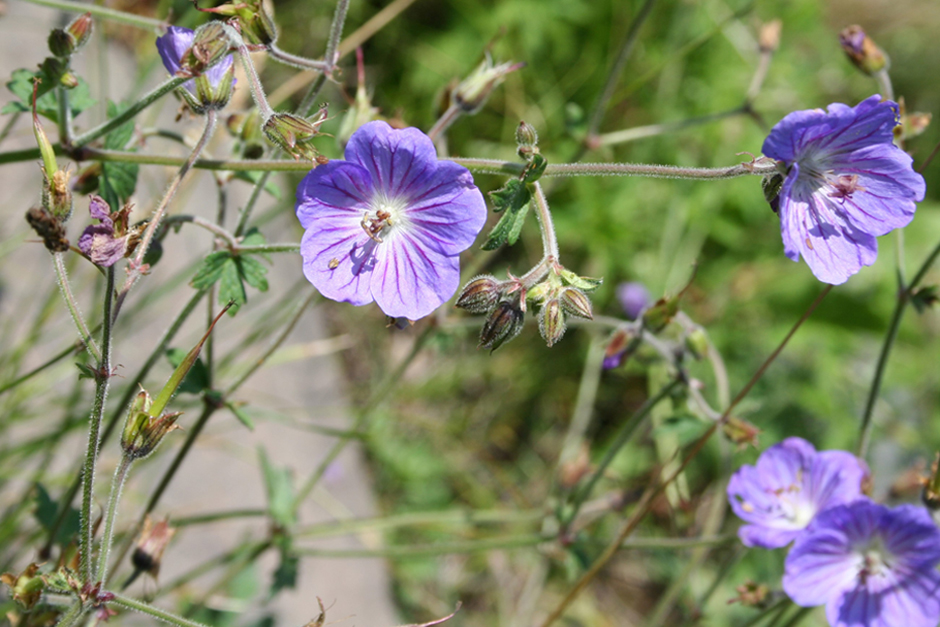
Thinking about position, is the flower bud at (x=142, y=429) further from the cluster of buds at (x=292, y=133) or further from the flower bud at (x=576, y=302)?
the flower bud at (x=576, y=302)

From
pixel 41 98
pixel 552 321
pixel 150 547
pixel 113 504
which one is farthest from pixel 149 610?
pixel 41 98

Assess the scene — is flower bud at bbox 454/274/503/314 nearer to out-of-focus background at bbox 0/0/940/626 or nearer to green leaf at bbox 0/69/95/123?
green leaf at bbox 0/69/95/123

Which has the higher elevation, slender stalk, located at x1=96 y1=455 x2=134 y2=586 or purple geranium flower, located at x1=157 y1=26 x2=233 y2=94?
purple geranium flower, located at x1=157 y1=26 x2=233 y2=94

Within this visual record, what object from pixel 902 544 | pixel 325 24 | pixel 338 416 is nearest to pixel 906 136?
pixel 902 544

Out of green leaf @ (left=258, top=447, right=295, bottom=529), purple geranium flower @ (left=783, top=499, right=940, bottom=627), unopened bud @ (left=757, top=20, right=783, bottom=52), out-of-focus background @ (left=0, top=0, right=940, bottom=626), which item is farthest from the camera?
out-of-focus background @ (left=0, top=0, right=940, bottom=626)

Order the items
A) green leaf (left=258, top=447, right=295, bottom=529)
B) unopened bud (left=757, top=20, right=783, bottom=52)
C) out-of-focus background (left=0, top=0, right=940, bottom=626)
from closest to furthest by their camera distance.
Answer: green leaf (left=258, top=447, right=295, bottom=529), unopened bud (left=757, top=20, right=783, bottom=52), out-of-focus background (left=0, top=0, right=940, bottom=626)

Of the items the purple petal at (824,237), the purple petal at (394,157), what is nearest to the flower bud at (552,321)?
the purple petal at (394,157)

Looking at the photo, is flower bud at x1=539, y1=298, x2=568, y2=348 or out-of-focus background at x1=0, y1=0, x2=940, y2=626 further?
out-of-focus background at x1=0, y1=0, x2=940, y2=626

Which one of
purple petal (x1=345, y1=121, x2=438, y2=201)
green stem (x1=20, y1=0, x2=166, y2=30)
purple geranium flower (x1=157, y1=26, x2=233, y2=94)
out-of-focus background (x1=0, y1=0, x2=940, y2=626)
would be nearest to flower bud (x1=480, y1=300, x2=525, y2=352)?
purple petal (x1=345, y1=121, x2=438, y2=201)
